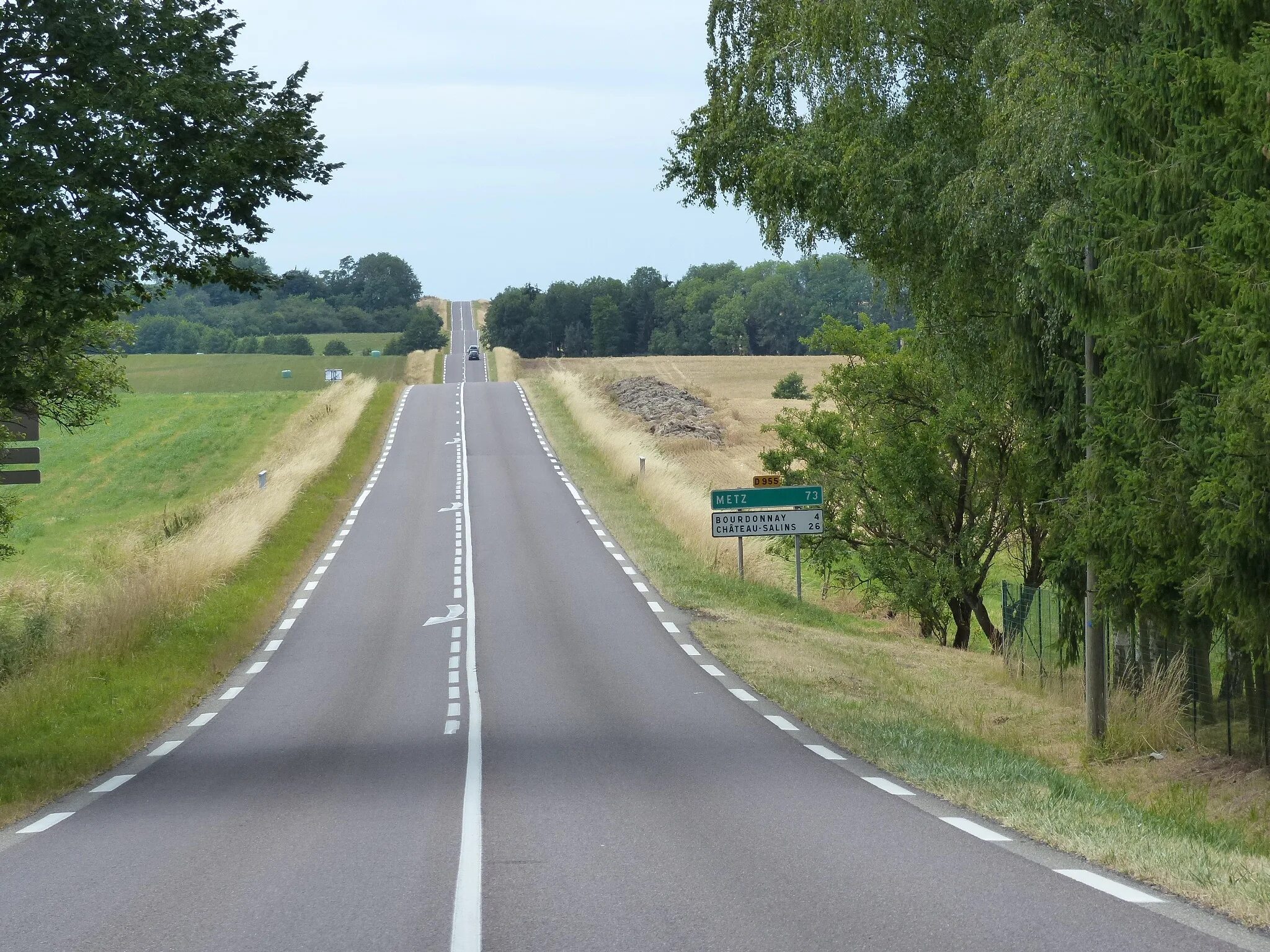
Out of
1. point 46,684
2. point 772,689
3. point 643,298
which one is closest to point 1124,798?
point 772,689

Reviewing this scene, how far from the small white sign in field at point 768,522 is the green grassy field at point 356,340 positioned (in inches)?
5719

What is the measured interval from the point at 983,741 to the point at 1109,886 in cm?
661

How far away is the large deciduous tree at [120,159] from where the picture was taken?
11867 mm

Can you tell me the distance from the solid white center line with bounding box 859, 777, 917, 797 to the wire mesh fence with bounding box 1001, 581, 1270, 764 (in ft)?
12.0

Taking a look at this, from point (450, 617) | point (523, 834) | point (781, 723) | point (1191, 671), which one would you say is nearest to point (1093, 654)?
point (1191, 671)

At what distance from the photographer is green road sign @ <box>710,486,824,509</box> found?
27859 millimetres

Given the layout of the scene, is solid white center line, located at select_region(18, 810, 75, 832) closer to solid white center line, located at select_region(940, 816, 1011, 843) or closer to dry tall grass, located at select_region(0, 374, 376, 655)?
solid white center line, located at select_region(940, 816, 1011, 843)

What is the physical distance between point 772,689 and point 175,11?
10.2 metres

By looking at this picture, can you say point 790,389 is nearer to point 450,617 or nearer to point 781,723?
point 450,617

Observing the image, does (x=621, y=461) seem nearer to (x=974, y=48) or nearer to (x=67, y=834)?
(x=974, y=48)

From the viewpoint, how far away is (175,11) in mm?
13023

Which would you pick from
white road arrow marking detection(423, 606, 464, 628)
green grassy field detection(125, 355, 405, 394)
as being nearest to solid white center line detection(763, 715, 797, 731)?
white road arrow marking detection(423, 606, 464, 628)

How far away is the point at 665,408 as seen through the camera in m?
65.1

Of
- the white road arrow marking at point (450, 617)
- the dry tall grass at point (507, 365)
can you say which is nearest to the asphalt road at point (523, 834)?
the white road arrow marking at point (450, 617)
